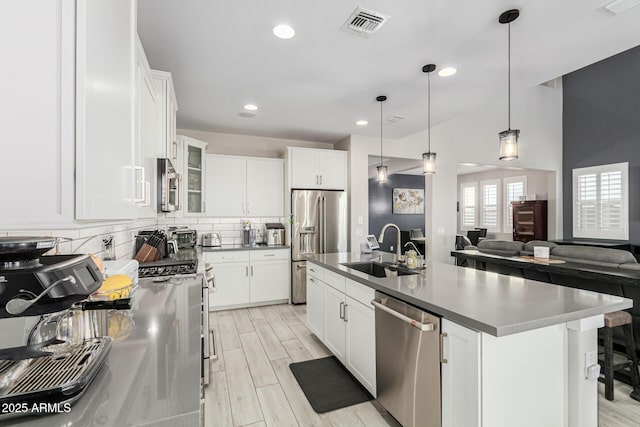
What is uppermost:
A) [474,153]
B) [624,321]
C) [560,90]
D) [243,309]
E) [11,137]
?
[560,90]

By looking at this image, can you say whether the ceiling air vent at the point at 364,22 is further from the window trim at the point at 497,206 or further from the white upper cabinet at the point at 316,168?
the window trim at the point at 497,206

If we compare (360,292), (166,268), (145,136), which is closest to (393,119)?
(360,292)

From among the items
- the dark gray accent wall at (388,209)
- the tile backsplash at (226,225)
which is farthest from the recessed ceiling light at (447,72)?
the dark gray accent wall at (388,209)

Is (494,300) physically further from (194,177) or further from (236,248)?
(194,177)

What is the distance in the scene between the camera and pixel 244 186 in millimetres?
4637

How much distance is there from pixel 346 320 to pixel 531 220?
576 cm

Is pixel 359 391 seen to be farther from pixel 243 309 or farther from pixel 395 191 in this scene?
pixel 395 191

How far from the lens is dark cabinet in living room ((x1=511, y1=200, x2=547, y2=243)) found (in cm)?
624

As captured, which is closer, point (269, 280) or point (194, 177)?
point (194, 177)

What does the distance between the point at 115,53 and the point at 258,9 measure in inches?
46.0

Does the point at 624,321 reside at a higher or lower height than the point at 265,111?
lower

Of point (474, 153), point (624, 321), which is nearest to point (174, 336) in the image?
point (624, 321)

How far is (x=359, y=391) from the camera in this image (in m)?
2.28

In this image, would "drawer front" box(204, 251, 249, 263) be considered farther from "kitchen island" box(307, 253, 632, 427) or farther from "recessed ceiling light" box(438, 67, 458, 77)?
"recessed ceiling light" box(438, 67, 458, 77)
